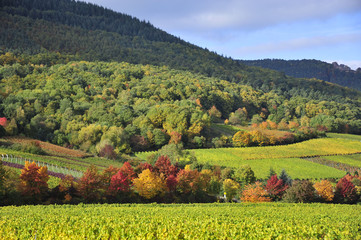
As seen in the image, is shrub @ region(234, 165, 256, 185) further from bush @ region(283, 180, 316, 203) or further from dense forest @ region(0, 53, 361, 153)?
dense forest @ region(0, 53, 361, 153)

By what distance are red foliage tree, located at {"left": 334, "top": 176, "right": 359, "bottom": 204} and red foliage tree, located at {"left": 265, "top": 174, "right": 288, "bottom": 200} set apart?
8.50 m

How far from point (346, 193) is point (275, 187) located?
10891 mm

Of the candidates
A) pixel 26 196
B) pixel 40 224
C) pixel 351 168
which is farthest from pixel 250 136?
pixel 40 224

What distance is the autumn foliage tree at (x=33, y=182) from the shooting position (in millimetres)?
36750

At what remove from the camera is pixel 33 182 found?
3731 cm

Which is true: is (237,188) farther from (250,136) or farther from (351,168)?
(250,136)

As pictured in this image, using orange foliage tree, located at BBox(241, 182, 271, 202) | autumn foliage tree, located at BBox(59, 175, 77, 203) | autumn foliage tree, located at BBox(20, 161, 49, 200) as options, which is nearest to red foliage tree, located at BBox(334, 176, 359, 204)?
orange foliage tree, located at BBox(241, 182, 271, 202)

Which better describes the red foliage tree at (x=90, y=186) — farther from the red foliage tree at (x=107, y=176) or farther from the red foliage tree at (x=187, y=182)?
the red foliage tree at (x=187, y=182)

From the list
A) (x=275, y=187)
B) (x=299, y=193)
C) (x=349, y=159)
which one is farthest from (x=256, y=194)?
(x=349, y=159)

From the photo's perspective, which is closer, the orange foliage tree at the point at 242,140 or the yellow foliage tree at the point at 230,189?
the yellow foliage tree at the point at 230,189

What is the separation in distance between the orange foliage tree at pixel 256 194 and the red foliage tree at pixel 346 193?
37.6ft

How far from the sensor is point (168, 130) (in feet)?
313

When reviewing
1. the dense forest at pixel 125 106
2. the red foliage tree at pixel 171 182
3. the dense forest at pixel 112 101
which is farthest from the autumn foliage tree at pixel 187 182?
the dense forest at pixel 125 106

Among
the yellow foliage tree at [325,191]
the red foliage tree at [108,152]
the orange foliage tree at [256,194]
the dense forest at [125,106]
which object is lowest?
the red foliage tree at [108,152]
